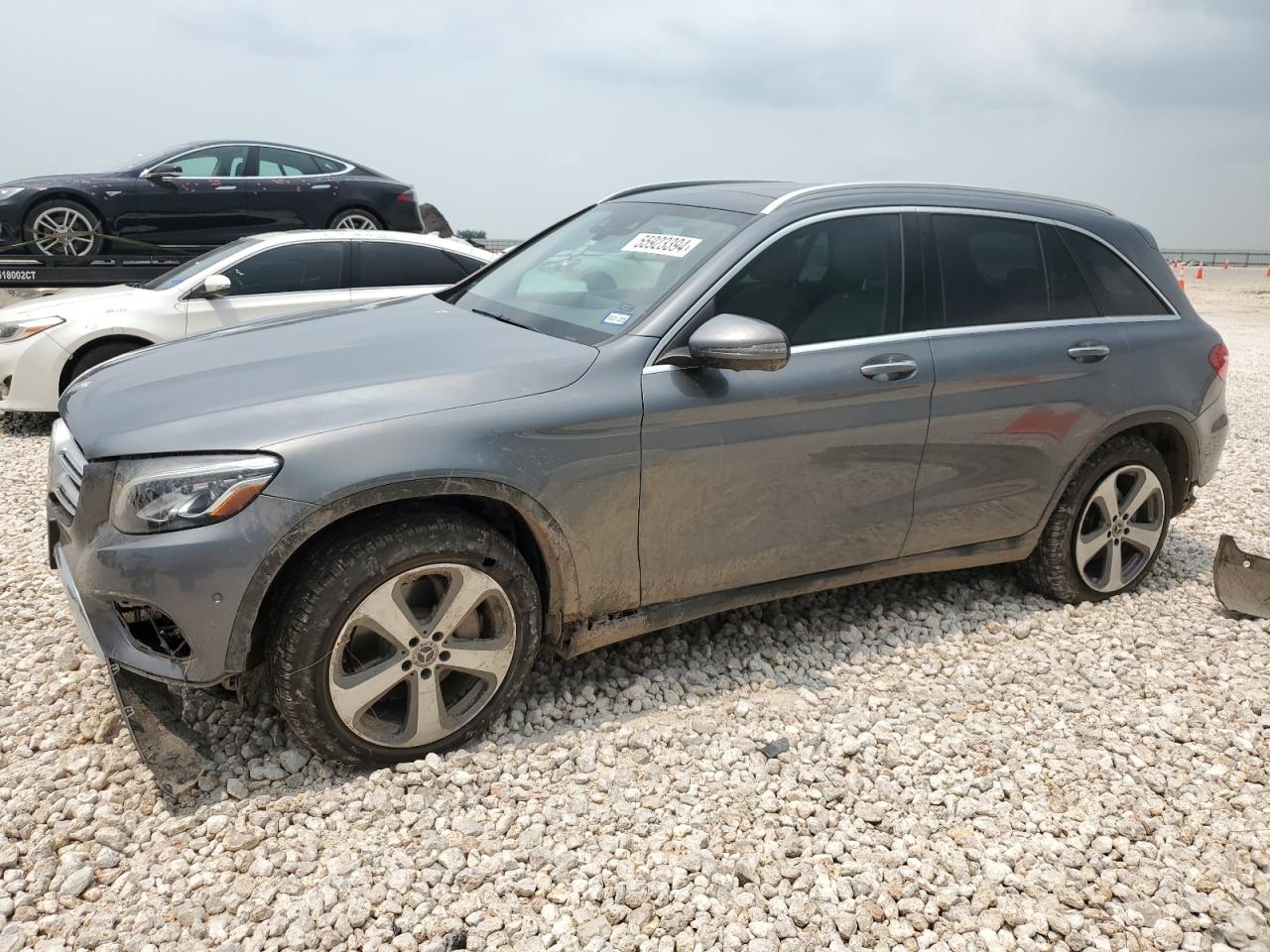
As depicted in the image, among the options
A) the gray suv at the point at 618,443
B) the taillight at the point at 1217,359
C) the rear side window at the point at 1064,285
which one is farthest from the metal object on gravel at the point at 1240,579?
the rear side window at the point at 1064,285

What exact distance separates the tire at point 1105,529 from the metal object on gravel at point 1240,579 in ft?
0.94

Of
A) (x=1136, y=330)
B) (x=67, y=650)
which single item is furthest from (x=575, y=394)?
(x=1136, y=330)

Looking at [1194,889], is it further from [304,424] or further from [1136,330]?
[304,424]

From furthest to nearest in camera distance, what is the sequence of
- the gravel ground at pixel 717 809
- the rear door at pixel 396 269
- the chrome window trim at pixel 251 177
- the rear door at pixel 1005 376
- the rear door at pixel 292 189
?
1. the rear door at pixel 292 189
2. the chrome window trim at pixel 251 177
3. the rear door at pixel 396 269
4. the rear door at pixel 1005 376
5. the gravel ground at pixel 717 809

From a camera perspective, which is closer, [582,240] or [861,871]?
[861,871]

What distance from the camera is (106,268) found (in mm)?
9359

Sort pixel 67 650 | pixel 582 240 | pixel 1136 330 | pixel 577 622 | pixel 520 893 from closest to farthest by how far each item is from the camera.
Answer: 1. pixel 520 893
2. pixel 577 622
3. pixel 67 650
4. pixel 582 240
5. pixel 1136 330

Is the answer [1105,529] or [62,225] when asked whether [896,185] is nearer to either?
[1105,529]

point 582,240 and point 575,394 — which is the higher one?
point 582,240

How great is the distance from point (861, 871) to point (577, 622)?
1.20 m

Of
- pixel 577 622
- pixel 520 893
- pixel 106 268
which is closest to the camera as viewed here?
pixel 520 893

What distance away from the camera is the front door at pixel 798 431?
343 cm

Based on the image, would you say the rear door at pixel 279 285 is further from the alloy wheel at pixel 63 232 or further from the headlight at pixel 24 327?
the alloy wheel at pixel 63 232

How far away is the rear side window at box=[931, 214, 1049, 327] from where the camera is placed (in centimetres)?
408
